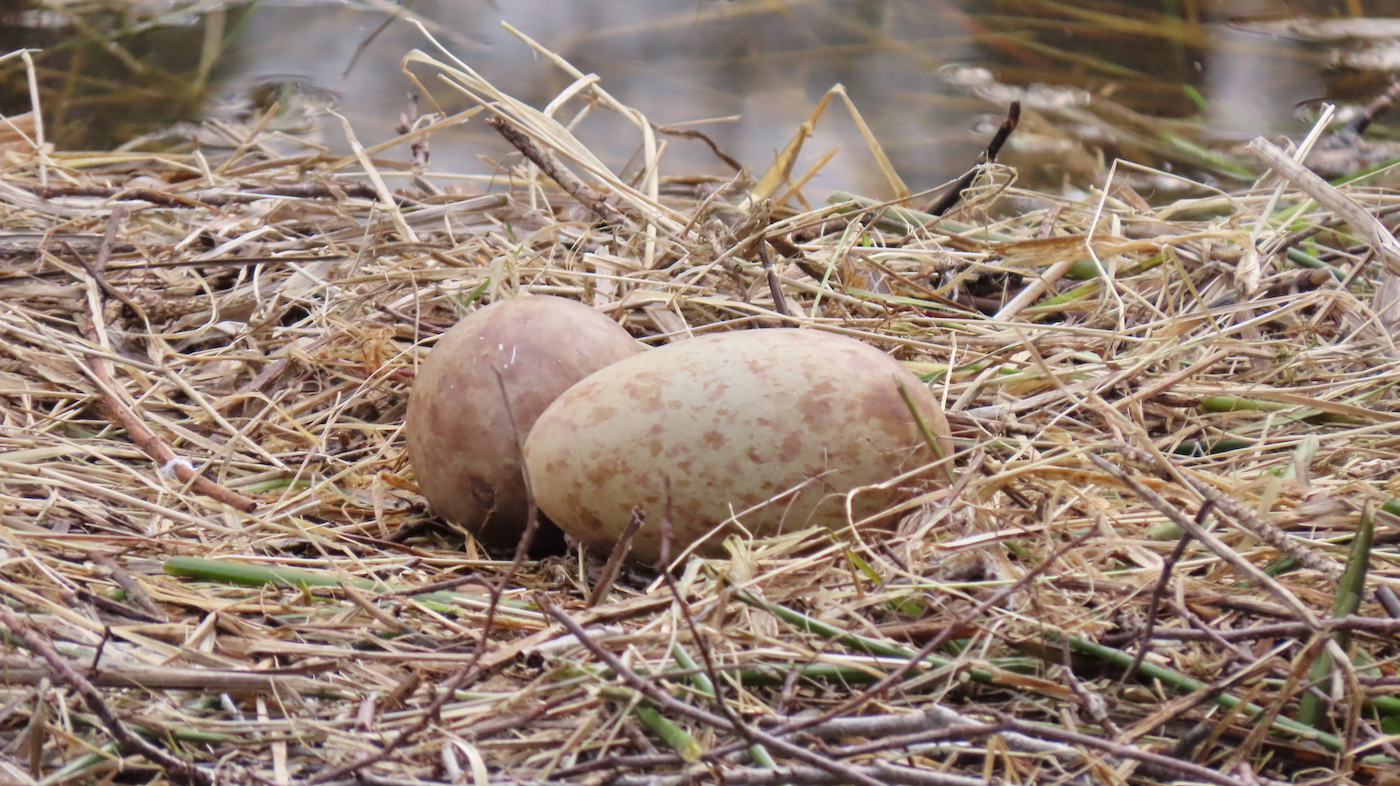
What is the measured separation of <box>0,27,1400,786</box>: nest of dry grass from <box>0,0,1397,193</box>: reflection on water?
1.17m

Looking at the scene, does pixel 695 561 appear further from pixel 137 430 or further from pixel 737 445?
pixel 137 430

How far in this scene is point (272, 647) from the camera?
3.37 feet

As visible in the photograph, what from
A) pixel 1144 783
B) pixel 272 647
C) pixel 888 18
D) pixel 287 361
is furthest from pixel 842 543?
pixel 888 18

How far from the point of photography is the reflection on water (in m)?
3.56

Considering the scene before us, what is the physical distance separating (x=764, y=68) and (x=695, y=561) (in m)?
3.05

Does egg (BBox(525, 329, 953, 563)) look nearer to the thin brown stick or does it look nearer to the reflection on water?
the thin brown stick

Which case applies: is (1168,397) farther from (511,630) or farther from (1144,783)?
(511,630)

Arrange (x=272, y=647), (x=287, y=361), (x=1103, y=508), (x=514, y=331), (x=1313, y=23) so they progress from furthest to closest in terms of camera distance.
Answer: (x=1313, y=23) < (x=287, y=361) < (x=514, y=331) < (x=1103, y=508) < (x=272, y=647)

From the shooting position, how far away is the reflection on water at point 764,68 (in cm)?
356

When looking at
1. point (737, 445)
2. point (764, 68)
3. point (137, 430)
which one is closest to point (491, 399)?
point (737, 445)

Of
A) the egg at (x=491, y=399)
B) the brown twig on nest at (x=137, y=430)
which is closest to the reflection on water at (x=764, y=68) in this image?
the brown twig on nest at (x=137, y=430)

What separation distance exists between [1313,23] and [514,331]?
3.86 meters

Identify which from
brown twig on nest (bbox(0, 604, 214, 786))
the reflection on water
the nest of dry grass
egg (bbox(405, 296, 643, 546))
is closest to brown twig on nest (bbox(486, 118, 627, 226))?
the nest of dry grass

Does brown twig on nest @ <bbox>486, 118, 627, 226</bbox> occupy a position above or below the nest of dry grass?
above
